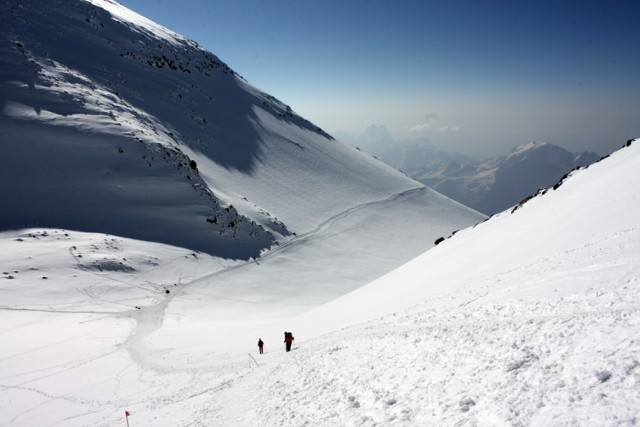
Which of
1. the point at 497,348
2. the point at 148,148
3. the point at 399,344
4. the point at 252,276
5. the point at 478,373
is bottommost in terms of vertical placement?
the point at 478,373

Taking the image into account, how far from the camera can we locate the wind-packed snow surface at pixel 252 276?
9.55 m

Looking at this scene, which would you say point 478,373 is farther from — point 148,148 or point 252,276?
point 148,148

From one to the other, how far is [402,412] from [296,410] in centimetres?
390

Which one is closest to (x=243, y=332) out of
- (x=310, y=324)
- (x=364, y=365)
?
(x=310, y=324)

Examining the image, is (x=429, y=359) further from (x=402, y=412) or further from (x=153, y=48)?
(x=153, y=48)

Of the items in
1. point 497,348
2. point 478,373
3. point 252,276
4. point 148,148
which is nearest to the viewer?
point 478,373

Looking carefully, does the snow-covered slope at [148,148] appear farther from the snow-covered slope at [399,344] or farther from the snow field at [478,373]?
the snow field at [478,373]

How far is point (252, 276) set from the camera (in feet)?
147

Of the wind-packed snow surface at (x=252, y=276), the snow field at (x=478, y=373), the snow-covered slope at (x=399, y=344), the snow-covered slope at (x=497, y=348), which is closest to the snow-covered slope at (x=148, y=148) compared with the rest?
the wind-packed snow surface at (x=252, y=276)

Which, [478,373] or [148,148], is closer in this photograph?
[478,373]

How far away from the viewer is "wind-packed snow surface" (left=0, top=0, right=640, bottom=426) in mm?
9555

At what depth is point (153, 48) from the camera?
97.9 meters

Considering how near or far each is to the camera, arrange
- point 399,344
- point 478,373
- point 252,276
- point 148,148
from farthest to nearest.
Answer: point 148,148 → point 252,276 → point 399,344 → point 478,373

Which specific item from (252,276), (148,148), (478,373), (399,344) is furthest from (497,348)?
(148,148)
